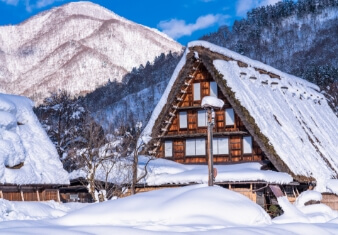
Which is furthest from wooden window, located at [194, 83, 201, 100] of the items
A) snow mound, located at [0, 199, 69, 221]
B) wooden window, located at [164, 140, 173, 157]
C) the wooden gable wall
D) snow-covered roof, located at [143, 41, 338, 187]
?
snow mound, located at [0, 199, 69, 221]

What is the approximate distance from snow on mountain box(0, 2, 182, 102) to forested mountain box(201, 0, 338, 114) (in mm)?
40633

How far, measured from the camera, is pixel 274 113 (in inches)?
966

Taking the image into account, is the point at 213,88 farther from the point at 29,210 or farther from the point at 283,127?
the point at 29,210

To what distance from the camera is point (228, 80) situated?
23562 millimetres

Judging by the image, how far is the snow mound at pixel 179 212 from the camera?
27.6 ft

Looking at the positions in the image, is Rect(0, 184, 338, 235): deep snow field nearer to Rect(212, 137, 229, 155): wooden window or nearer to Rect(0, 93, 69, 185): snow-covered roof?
Rect(0, 93, 69, 185): snow-covered roof

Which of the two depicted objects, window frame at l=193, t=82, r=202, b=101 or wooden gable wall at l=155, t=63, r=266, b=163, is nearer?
wooden gable wall at l=155, t=63, r=266, b=163

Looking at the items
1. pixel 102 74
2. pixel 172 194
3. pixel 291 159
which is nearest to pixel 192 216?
pixel 172 194

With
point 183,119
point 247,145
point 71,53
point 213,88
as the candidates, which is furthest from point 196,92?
point 71,53

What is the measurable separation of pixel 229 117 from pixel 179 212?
1587 centimetres

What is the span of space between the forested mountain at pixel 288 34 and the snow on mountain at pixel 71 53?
1600 inches

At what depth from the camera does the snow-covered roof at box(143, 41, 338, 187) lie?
21987mm

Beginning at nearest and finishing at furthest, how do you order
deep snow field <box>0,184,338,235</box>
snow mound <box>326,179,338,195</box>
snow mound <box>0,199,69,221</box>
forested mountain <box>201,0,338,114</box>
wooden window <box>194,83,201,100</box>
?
1. deep snow field <box>0,184,338,235</box>
2. snow mound <box>0,199,69,221</box>
3. snow mound <box>326,179,338,195</box>
4. wooden window <box>194,83,201,100</box>
5. forested mountain <box>201,0,338,114</box>

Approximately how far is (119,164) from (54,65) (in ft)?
495
